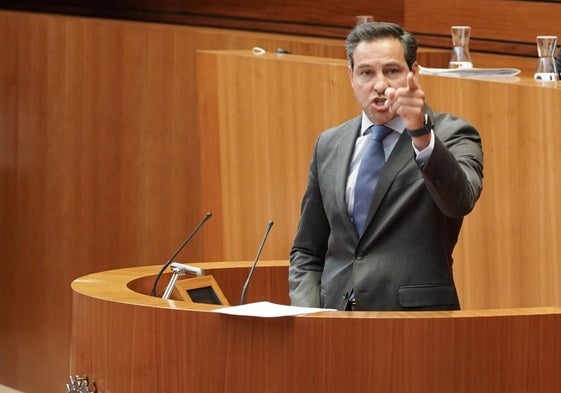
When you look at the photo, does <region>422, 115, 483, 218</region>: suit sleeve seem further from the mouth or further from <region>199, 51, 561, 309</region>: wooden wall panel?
<region>199, 51, 561, 309</region>: wooden wall panel

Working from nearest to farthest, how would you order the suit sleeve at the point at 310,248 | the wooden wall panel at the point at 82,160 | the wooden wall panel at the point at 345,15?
1. the suit sleeve at the point at 310,248
2. the wooden wall panel at the point at 345,15
3. the wooden wall panel at the point at 82,160

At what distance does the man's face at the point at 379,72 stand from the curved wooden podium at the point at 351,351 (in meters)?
0.59

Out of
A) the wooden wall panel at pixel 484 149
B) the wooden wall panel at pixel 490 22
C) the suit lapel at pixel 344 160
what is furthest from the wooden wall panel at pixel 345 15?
the suit lapel at pixel 344 160

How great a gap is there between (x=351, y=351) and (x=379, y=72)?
2.34ft

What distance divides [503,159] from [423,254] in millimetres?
1031

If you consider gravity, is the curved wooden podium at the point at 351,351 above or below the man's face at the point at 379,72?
below

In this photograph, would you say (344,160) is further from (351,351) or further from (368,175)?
(351,351)

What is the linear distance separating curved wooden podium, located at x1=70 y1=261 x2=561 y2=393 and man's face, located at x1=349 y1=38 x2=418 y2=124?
23.4 inches

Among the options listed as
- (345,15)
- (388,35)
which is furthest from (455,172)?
(345,15)

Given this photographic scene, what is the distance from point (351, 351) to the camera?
110 inches

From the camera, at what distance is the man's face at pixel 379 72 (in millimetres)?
3150

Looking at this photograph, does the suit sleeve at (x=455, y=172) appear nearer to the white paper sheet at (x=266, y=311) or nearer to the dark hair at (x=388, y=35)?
the dark hair at (x=388, y=35)

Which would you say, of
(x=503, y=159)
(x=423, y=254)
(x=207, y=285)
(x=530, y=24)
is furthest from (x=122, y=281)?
(x=530, y=24)

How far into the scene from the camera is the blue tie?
10.5 feet
